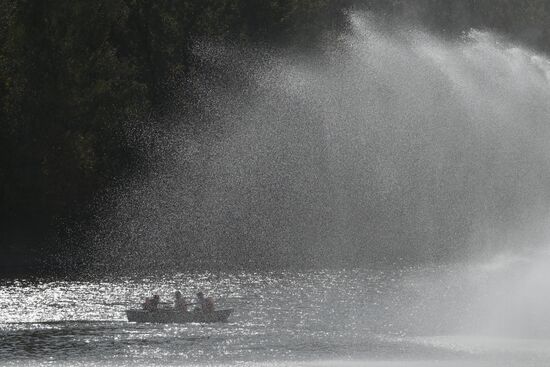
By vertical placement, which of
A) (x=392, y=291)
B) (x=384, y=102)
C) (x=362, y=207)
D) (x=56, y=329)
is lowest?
(x=56, y=329)

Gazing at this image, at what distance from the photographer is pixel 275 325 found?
67.0 meters

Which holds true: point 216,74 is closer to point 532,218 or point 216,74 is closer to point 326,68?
point 326,68

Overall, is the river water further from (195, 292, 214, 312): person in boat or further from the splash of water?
the splash of water

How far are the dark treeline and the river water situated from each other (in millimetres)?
13519

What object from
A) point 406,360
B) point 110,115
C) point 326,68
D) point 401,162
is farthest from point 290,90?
point 406,360

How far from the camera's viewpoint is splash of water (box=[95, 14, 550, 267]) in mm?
104938

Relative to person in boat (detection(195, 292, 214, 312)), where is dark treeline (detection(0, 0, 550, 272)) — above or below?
above

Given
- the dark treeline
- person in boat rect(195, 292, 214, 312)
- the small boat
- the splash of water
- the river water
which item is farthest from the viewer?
the splash of water

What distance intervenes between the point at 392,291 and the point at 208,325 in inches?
687

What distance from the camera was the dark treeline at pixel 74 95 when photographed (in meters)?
95.2

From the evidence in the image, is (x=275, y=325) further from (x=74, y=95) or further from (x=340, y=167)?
(x=340, y=167)

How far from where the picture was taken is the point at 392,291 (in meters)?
81.2

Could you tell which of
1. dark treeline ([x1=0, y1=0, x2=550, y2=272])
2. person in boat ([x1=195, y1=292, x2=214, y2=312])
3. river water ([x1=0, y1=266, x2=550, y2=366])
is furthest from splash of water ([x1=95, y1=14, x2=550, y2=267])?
person in boat ([x1=195, y1=292, x2=214, y2=312])

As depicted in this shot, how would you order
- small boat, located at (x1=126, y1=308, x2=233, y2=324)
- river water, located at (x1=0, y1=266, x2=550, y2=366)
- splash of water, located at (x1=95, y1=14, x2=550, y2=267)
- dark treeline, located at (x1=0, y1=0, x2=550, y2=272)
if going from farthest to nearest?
splash of water, located at (x1=95, y1=14, x2=550, y2=267)
dark treeline, located at (x1=0, y1=0, x2=550, y2=272)
small boat, located at (x1=126, y1=308, x2=233, y2=324)
river water, located at (x1=0, y1=266, x2=550, y2=366)
